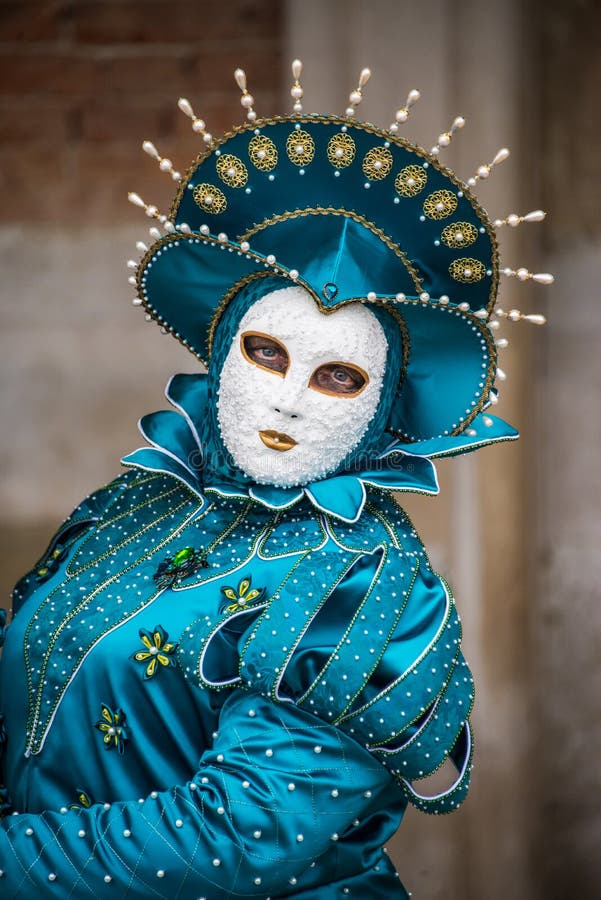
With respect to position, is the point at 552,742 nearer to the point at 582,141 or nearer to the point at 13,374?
the point at 582,141

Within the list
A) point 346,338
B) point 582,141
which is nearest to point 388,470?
point 346,338

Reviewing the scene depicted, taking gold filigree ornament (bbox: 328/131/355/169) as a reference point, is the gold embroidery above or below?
below

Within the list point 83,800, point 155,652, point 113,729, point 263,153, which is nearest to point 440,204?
point 263,153

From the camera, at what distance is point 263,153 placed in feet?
5.34

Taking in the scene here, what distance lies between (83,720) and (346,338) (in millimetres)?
661

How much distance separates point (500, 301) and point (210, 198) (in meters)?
1.05

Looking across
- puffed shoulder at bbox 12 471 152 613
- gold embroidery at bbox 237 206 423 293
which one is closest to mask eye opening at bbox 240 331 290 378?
gold embroidery at bbox 237 206 423 293

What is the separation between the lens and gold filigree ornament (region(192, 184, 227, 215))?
5.48 ft

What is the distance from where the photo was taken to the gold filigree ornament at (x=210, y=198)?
5.48 ft

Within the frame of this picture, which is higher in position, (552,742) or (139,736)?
(139,736)

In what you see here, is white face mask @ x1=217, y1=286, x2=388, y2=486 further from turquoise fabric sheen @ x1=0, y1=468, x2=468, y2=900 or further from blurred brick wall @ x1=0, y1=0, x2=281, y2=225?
blurred brick wall @ x1=0, y1=0, x2=281, y2=225

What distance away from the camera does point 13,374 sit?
282cm

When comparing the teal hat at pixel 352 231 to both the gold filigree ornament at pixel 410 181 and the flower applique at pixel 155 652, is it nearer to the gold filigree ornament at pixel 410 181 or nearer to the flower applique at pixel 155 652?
the gold filigree ornament at pixel 410 181

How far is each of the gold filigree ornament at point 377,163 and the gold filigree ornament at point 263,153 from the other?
0.13 meters
